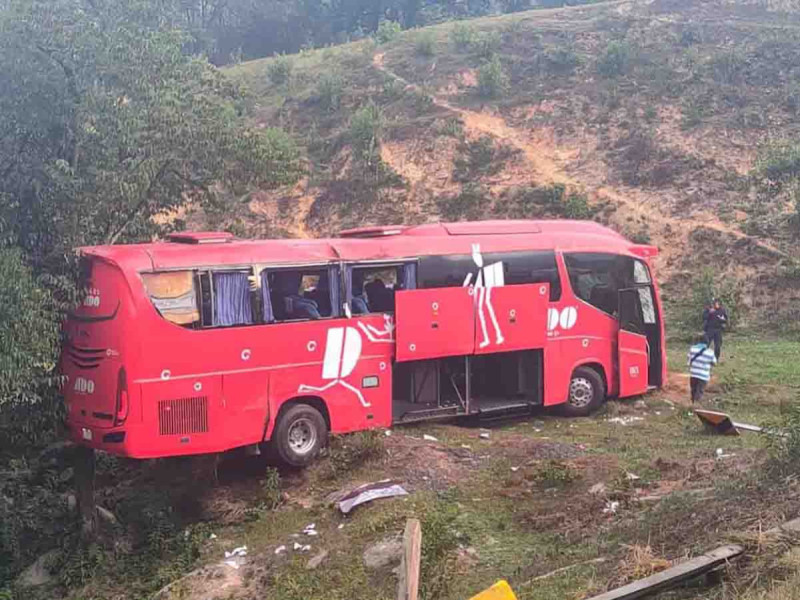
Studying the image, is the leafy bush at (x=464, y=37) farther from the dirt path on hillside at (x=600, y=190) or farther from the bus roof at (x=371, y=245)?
the bus roof at (x=371, y=245)

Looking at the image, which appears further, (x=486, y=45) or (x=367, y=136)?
(x=486, y=45)

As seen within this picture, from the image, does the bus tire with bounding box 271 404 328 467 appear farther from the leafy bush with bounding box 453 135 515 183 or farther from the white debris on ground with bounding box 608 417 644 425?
the leafy bush with bounding box 453 135 515 183

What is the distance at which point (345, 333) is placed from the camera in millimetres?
10977

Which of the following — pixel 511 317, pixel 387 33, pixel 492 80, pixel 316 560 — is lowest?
pixel 316 560

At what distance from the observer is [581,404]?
13.5 metres

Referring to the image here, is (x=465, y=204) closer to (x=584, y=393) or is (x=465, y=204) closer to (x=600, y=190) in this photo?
(x=600, y=190)

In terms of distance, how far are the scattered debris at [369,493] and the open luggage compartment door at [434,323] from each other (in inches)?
99.2

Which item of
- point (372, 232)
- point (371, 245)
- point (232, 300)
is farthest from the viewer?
point (372, 232)

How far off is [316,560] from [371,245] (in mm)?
4901

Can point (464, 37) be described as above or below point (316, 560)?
above

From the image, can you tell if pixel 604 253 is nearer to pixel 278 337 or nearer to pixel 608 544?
pixel 278 337

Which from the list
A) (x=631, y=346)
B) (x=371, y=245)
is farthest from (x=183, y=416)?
(x=631, y=346)

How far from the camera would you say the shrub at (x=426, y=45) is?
129ft

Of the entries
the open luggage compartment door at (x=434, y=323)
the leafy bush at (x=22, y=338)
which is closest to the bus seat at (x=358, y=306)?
the open luggage compartment door at (x=434, y=323)
